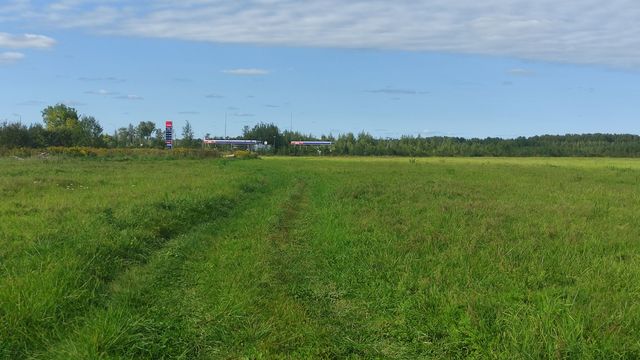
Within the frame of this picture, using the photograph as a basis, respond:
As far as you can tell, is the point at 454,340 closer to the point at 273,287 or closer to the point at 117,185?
the point at 273,287

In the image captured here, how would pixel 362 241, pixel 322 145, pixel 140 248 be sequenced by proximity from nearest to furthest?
1. pixel 140 248
2. pixel 362 241
3. pixel 322 145

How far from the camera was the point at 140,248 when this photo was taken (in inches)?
389

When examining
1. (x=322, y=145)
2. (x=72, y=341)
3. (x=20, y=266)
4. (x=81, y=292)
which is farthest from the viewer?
(x=322, y=145)

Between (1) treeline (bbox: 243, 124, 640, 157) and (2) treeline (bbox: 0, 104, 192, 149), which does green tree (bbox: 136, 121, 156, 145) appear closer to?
(2) treeline (bbox: 0, 104, 192, 149)

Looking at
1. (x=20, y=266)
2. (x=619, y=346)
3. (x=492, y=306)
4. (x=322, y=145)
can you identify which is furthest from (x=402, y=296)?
(x=322, y=145)

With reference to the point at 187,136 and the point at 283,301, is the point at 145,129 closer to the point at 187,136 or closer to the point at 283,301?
the point at 187,136

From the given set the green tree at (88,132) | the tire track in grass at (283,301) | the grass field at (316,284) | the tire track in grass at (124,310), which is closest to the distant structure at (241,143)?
the green tree at (88,132)

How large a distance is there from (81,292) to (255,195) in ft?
47.8

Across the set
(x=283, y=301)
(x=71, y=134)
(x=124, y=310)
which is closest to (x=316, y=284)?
(x=283, y=301)

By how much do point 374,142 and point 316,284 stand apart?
134760 millimetres

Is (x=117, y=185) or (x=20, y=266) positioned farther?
(x=117, y=185)

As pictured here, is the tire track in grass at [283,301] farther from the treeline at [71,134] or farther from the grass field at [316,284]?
the treeline at [71,134]

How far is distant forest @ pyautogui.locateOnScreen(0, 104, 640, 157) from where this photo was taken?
98.9 meters

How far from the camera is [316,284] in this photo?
7.74 meters
